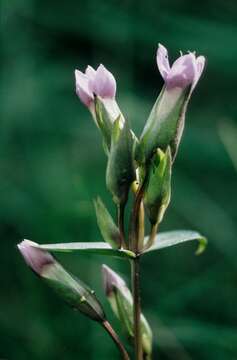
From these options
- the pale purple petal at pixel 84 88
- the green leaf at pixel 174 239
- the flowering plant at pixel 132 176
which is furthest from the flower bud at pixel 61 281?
the pale purple petal at pixel 84 88

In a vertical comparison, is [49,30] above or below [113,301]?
above

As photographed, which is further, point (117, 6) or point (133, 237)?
point (117, 6)

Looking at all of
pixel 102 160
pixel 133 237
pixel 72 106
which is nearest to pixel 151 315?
pixel 102 160

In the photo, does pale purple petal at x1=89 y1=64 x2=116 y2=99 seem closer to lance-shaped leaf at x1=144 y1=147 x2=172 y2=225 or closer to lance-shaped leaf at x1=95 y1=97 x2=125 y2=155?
lance-shaped leaf at x1=95 y1=97 x2=125 y2=155

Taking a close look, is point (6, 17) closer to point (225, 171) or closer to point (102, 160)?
point (102, 160)

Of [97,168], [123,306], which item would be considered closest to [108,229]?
[123,306]

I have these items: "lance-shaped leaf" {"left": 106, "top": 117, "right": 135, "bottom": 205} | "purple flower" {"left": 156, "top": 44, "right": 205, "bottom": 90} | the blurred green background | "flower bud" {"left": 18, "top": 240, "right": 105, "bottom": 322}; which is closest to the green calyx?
"flower bud" {"left": 18, "top": 240, "right": 105, "bottom": 322}
